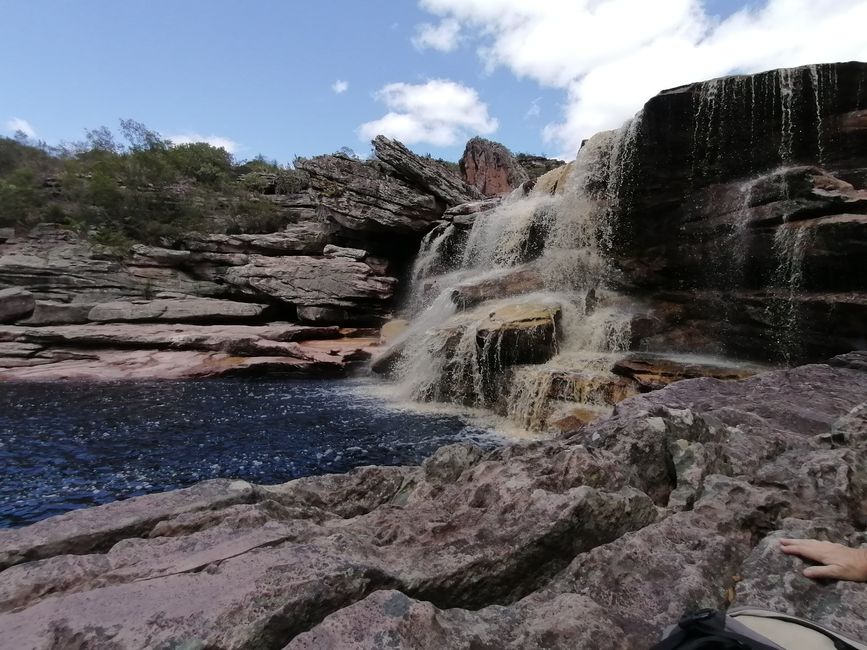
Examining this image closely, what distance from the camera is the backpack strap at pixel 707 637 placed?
1485 millimetres

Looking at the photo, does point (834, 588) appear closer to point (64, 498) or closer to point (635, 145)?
point (64, 498)

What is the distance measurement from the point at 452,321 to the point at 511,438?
5.31 m

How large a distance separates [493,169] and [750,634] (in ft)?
111

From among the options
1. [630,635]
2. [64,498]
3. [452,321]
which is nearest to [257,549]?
[630,635]

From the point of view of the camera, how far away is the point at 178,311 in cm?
1800

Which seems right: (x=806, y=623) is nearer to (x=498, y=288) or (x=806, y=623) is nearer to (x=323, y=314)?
(x=498, y=288)

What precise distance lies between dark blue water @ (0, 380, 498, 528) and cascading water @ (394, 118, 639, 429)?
1503mm

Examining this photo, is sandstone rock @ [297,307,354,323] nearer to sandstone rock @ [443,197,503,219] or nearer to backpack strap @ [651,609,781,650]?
sandstone rock @ [443,197,503,219]

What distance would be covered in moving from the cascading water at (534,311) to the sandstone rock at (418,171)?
5513 millimetres

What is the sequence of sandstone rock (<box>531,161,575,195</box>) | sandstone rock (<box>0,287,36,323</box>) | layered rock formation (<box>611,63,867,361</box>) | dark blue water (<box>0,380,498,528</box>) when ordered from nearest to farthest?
1. dark blue water (<box>0,380,498,528</box>)
2. layered rock formation (<box>611,63,867,361</box>)
3. sandstone rock (<box>531,161,575,195</box>)
4. sandstone rock (<box>0,287,36,323</box>)

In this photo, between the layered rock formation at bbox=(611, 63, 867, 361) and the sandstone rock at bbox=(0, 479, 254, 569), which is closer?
the sandstone rock at bbox=(0, 479, 254, 569)

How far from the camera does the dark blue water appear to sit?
22.0ft

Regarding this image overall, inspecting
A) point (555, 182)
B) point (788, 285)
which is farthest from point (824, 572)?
point (555, 182)

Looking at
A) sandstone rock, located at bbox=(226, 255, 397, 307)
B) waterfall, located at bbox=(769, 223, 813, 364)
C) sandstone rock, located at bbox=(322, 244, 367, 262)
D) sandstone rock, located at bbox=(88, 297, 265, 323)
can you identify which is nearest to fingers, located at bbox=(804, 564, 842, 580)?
waterfall, located at bbox=(769, 223, 813, 364)
